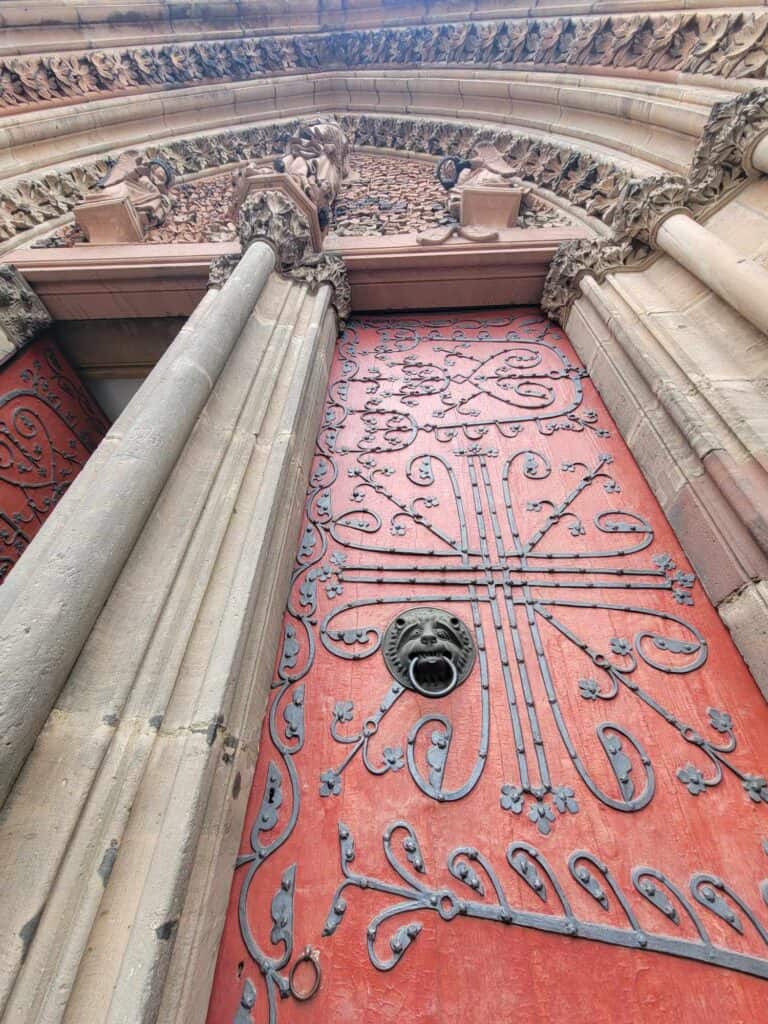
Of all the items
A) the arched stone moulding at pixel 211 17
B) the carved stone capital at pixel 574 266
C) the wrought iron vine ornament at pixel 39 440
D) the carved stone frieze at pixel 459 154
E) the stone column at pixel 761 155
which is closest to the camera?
the stone column at pixel 761 155

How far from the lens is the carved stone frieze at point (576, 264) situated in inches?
121

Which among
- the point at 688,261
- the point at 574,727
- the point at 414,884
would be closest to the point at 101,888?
the point at 414,884

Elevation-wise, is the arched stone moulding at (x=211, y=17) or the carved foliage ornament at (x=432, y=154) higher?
the arched stone moulding at (x=211, y=17)

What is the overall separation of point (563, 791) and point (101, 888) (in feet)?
3.99

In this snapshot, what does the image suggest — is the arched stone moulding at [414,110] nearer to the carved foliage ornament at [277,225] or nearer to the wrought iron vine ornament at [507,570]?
the wrought iron vine ornament at [507,570]

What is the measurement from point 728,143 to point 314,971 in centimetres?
401

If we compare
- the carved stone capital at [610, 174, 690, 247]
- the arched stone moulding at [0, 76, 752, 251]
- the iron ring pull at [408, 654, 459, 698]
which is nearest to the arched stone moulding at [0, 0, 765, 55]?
the arched stone moulding at [0, 76, 752, 251]

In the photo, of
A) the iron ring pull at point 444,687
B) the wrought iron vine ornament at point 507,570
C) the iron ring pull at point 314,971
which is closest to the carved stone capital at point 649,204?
the wrought iron vine ornament at point 507,570

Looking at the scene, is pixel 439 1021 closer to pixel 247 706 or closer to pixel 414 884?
pixel 414 884

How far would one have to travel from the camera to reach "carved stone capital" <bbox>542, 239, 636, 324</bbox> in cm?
309

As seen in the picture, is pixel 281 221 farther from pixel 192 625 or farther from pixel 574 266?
pixel 192 625

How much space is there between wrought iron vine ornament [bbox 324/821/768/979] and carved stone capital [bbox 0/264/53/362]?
3.53 metres

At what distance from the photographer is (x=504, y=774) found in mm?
1570

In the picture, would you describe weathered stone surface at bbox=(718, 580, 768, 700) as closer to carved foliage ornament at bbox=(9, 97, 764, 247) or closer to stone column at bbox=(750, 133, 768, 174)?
stone column at bbox=(750, 133, 768, 174)
